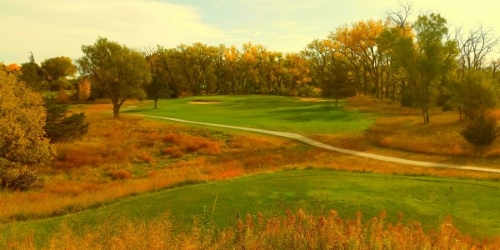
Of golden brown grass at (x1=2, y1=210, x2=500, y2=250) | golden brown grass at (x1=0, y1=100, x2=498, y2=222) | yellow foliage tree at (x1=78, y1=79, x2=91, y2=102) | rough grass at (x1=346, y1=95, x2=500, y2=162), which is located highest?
yellow foliage tree at (x1=78, y1=79, x2=91, y2=102)

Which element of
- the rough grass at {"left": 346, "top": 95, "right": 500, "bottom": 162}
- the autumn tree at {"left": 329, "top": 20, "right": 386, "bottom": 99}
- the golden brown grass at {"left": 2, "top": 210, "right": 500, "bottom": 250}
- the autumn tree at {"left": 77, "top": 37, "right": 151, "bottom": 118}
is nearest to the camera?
the golden brown grass at {"left": 2, "top": 210, "right": 500, "bottom": 250}

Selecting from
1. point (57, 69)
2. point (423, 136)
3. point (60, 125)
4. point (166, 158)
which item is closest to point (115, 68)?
point (60, 125)

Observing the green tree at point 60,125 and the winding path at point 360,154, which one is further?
the green tree at point 60,125

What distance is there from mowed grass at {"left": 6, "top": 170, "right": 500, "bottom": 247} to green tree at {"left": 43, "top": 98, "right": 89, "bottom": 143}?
28.3 m

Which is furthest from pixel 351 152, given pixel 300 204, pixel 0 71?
pixel 0 71

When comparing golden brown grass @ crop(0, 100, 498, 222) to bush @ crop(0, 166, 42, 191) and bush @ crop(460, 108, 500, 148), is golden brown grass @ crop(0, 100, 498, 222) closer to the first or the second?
bush @ crop(0, 166, 42, 191)

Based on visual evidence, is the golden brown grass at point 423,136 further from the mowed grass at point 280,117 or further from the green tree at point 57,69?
the green tree at point 57,69

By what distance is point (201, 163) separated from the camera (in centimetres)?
3259

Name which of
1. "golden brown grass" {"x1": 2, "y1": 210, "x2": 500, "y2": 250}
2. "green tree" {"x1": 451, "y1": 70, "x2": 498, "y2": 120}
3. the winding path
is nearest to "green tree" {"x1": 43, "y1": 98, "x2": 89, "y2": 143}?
the winding path

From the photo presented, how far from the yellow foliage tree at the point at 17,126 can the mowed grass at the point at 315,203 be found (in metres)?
17.0

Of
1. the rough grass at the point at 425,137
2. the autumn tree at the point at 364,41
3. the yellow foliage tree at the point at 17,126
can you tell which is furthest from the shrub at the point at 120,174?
the autumn tree at the point at 364,41

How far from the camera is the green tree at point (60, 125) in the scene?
125 ft

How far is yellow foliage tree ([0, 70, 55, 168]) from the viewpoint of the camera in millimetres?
26431

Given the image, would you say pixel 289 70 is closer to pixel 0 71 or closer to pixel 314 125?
pixel 314 125
